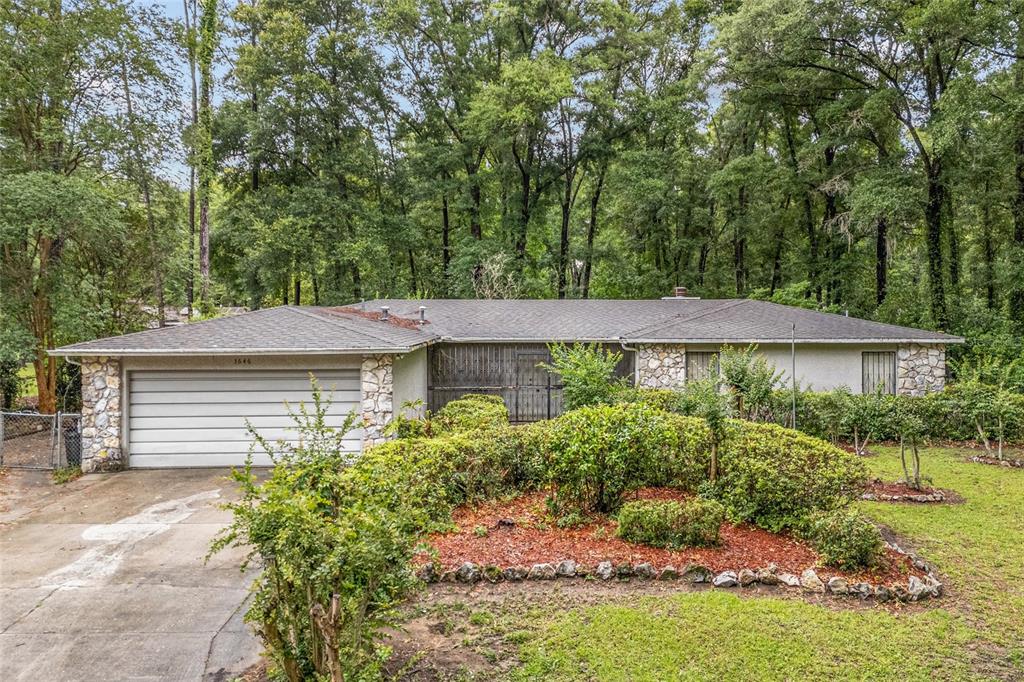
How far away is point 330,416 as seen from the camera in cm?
948

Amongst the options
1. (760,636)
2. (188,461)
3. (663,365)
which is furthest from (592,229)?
(760,636)

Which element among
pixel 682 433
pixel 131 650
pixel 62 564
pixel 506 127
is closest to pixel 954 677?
pixel 682 433

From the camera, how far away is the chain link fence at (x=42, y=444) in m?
9.12

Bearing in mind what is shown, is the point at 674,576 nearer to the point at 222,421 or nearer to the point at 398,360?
the point at 398,360

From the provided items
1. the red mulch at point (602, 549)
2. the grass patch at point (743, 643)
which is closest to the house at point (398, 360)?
the red mulch at point (602, 549)

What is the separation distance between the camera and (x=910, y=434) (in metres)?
7.01

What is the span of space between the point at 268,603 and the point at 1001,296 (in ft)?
78.2

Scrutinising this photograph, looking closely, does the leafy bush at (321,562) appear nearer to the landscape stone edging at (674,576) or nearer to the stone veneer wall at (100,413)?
the landscape stone edging at (674,576)

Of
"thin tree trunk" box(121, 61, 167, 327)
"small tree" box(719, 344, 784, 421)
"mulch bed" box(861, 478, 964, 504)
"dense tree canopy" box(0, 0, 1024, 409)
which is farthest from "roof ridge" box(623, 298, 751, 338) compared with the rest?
"thin tree trunk" box(121, 61, 167, 327)

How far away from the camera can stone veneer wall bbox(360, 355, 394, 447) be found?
9242mm

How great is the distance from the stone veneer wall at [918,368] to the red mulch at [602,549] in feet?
29.3

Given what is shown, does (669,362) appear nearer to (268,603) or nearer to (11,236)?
(268,603)

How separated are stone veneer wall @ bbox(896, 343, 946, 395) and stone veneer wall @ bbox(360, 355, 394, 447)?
1158 cm

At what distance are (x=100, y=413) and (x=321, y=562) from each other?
8.63 metres
